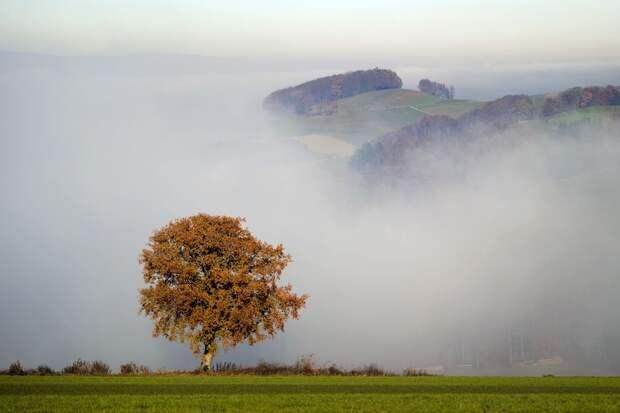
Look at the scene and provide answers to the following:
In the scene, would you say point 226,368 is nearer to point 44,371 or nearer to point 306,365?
point 306,365

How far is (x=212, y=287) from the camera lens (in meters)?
68.2

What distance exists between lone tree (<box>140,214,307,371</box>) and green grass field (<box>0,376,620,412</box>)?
7.08m

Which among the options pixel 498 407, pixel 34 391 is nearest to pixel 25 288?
pixel 34 391

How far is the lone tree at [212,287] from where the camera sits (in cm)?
6719

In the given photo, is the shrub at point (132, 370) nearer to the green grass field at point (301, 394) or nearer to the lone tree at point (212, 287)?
the lone tree at point (212, 287)

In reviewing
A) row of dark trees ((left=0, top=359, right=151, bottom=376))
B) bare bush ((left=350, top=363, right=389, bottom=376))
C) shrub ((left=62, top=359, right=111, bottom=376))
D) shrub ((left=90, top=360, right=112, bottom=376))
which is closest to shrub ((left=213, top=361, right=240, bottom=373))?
row of dark trees ((left=0, top=359, right=151, bottom=376))

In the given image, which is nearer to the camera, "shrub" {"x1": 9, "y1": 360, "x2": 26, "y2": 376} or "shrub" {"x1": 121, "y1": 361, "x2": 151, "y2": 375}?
"shrub" {"x1": 9, "y1": 360, "x2": 26, "y2": 376}

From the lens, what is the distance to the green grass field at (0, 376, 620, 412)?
3928 cm

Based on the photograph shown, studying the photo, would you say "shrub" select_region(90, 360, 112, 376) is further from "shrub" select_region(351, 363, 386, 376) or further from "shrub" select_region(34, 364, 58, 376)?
"shrub" select_region(351, 363, 386, 376)

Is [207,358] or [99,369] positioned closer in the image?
[99,369]

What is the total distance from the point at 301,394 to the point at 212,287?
22737mm

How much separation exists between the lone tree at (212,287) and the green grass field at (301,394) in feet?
23.2

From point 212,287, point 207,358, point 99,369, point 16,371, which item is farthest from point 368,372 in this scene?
point 16,371

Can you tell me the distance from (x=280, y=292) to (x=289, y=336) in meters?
96.0
